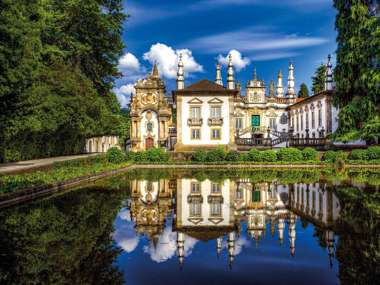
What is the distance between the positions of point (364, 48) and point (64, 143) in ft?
99.1

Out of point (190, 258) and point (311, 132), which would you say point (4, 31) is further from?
point (311, 132)

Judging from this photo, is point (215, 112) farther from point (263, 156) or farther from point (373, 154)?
point (373, 154)

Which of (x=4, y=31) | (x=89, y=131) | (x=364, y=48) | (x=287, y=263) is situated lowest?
(x=287, y=263)

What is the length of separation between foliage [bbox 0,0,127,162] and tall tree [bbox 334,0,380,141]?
22056mm

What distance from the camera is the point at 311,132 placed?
43844mm

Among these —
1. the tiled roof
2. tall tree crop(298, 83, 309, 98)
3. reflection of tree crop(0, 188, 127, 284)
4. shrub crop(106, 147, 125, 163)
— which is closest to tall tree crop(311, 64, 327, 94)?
tall tree crop(298, 83, 309, 98)

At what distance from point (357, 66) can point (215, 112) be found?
1492 cm

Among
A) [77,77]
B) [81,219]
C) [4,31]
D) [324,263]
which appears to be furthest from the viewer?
[77,77]

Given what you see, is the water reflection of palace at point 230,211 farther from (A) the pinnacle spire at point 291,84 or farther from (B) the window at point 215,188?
(A) the pinnacle spire at point 291,84

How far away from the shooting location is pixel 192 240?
22.1ft

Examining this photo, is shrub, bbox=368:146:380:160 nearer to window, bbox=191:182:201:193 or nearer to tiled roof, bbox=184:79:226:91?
tiled roof, bbox=184:79:226:91

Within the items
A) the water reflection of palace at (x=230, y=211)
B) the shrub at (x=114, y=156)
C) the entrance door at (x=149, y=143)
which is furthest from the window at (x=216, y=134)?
the water reflection of palace at (x=230, y=211)

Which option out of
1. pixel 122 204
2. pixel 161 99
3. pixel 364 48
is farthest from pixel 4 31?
pixel 161 99

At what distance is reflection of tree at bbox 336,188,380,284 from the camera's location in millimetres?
4734
